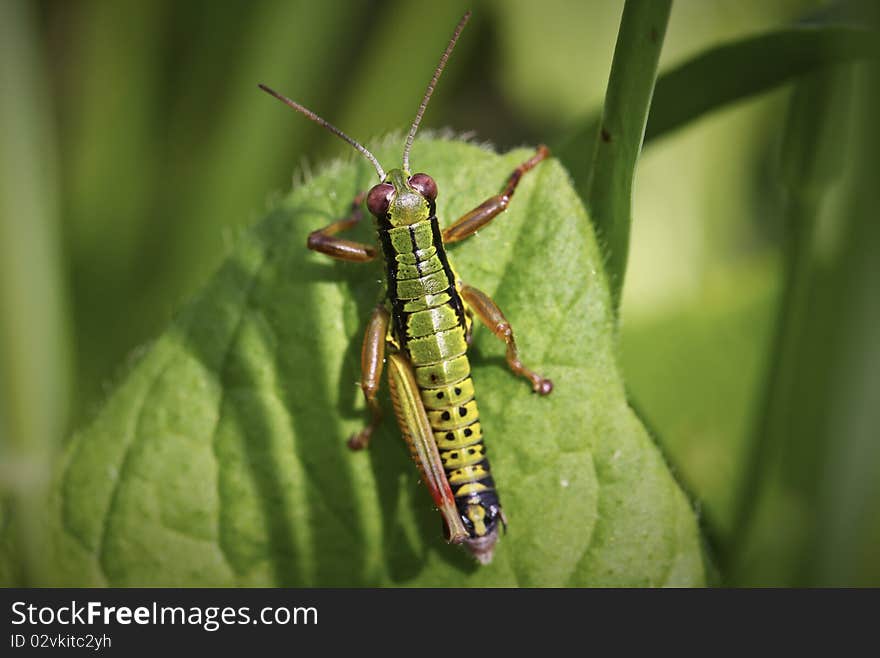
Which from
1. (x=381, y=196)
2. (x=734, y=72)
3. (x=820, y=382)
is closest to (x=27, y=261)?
(x=381, y=196)

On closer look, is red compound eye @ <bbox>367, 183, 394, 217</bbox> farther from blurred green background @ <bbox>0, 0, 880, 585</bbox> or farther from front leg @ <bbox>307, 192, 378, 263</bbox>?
blurred green background @ <bbox>0, 0, 880, 585</bbox>

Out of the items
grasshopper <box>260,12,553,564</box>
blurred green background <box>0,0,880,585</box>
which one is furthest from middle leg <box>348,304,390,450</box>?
blurred green background <box>0,0,880,585</box>

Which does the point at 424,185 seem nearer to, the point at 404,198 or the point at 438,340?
the point at 404,198

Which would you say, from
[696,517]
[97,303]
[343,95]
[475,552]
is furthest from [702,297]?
[97,303]

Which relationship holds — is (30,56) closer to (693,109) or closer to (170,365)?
(170,365)

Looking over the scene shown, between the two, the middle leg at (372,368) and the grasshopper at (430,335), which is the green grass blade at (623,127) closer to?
the grasshopper at (430,335)

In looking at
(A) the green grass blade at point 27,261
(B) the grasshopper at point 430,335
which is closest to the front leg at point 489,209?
(B) the grasshopper at point 430,335
